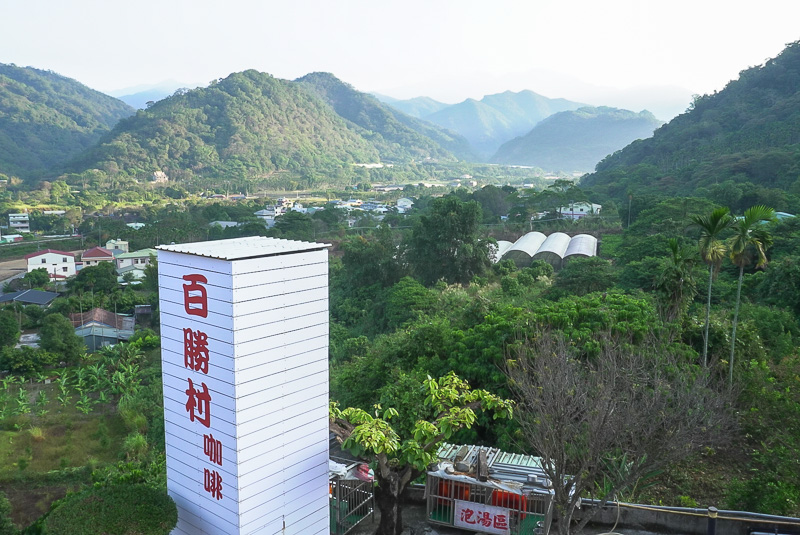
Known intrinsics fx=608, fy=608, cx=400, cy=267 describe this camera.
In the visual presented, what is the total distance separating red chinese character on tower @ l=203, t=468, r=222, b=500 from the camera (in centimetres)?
465

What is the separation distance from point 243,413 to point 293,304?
35.5 inches

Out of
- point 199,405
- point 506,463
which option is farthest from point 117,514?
point 506,463

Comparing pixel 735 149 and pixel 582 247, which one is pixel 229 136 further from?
pixel 582 247

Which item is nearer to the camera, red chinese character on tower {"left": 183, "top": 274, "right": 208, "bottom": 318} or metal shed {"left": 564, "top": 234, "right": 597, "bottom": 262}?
red chinese character on tower {"left": 183, "top": 274, "right": 208, "bottom": 318}

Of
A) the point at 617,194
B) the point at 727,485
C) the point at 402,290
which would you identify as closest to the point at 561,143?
the point at 617,194

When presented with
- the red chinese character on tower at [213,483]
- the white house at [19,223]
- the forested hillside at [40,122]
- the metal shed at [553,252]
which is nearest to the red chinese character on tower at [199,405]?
the red chinese character on tower at [213,483]

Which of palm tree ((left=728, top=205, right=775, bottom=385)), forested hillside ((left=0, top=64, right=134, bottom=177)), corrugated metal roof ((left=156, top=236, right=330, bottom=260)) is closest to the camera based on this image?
corrugated metal roof ((left=156, top=236, right=330, bottom=260))

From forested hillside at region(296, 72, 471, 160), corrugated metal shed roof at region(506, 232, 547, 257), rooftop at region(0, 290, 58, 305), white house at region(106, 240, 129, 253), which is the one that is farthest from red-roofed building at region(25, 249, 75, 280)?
forested hillside at region(296, 72, 471, 160)

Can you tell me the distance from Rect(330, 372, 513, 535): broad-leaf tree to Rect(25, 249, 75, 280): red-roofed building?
32.4 m

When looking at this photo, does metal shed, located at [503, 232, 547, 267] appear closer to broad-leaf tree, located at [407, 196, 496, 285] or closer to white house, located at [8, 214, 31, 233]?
broad-leaf tree, located at [407, 196, 496, 285]

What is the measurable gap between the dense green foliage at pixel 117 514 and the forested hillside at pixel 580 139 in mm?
141343

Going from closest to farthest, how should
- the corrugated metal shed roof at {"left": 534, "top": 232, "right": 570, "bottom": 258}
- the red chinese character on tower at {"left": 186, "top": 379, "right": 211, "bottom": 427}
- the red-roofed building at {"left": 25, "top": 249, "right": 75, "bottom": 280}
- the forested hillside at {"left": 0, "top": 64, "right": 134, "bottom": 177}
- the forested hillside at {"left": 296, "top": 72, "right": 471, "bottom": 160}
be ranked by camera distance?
the red chinese character on tower at {"left": 186, "top": 379, "right": 211, "bottom": 427}, the corrugated metal shed roof at {"left": 534, "top": 232, "right": 570, "bottom": 258}, the red-roofed building at {"left": 25, "top": 249, "right": 75, "bottom": 280}, the forested hillside at {"left": 0, "top": 64, "right": 134, "bottom": 177}, the forested hillside at {"left": 296, "top": 72, "right": 471, "bottom": 160}

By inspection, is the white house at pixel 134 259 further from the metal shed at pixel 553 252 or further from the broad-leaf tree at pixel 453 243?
the metal shed at pixel 553 252

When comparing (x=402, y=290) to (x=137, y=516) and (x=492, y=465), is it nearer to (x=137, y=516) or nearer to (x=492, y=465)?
(x=492, y=465)
